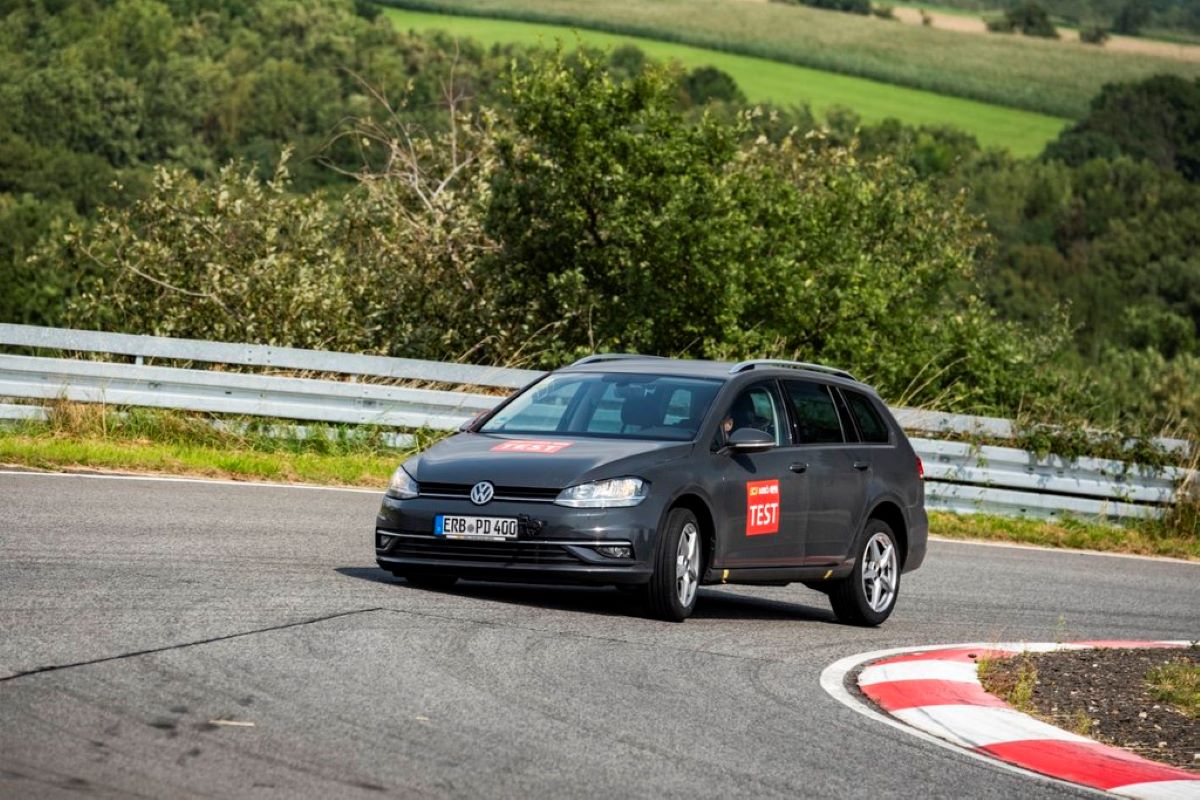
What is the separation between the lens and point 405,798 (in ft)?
19.5

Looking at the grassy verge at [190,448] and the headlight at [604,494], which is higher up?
the headlight at [604,494]

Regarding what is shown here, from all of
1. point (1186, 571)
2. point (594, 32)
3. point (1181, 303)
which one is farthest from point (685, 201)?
point (594, 32)

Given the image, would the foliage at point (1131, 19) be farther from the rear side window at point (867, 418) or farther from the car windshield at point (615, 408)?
the car windshield at point (615, 408)

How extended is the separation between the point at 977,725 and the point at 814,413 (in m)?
4.12

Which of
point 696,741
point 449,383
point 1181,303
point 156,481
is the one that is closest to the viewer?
point 696,741

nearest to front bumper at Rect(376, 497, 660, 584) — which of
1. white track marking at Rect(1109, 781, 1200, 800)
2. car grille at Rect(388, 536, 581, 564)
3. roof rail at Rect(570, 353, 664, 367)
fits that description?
car grille at Rect(388, 536, 581, 564)

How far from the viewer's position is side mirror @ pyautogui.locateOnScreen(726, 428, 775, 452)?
36.7 feet

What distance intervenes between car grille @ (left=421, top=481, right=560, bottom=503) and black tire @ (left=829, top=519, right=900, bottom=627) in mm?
2487

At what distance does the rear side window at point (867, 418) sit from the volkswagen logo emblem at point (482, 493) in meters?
3.10

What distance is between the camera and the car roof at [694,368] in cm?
1185

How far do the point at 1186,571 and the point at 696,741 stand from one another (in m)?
12.2

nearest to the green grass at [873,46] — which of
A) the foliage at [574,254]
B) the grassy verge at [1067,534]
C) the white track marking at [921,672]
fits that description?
the foliage at [574,254]

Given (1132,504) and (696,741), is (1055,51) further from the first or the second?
(696,741)

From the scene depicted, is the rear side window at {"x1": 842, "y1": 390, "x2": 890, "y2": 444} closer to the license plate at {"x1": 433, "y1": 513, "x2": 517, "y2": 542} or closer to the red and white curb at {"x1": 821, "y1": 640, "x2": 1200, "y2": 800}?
the red and white curb at {"x1": 821, "y1": 640, "x2": 1200, "y2": 800}
